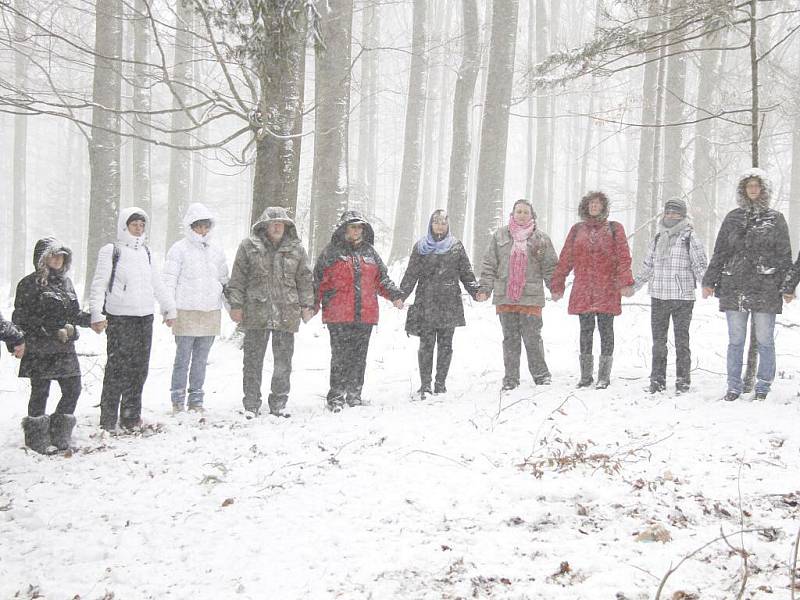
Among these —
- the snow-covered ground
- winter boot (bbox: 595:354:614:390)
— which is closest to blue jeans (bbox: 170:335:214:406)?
the snow-covered ground

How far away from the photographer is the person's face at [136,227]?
6.52 m

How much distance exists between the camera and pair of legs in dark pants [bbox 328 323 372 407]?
23.8ft

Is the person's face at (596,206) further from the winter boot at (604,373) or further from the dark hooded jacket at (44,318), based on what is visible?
the dark hooded jacket at (44,318)

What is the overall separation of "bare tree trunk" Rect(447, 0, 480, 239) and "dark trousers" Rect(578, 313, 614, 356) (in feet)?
21.4

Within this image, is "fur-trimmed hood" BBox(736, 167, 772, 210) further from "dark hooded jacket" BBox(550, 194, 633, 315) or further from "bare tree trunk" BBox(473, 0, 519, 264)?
"bare tree trunk" BBox(473, 0, 519, 264)

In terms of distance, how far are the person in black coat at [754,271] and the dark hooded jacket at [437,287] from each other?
267cm

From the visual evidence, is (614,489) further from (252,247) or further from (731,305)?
(252,247)

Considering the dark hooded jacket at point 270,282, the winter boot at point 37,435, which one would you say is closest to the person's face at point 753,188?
the dark hooded jacket at point 270,282

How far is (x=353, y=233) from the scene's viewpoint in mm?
7355

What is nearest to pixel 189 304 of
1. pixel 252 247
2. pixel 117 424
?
pixel 252 247

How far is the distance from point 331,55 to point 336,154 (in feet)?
5.98

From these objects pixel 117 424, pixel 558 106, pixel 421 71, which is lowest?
pixel 117 424

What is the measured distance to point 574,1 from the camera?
3359 centimetres

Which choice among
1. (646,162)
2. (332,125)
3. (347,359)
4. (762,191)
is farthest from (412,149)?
(762,191)
